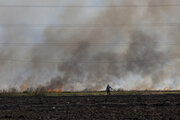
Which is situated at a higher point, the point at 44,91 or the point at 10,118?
the point at 44,91

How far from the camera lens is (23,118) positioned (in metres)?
12.4


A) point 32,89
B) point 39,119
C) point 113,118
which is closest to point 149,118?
point 113,118

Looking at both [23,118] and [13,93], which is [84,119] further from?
[13,93]

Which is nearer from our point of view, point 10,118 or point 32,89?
point 10,118

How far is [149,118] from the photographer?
11.4 meters

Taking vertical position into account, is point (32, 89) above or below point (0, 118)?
above

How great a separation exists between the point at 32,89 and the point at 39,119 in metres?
24.1

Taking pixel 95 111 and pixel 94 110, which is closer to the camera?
pixel 95 111

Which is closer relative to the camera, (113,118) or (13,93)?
(113,118)

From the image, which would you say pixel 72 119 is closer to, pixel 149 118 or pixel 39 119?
pixel 39 119

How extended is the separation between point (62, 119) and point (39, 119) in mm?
965

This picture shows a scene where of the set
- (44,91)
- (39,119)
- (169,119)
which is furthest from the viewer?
(44,91)

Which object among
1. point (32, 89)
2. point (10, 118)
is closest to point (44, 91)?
point (32, 89)

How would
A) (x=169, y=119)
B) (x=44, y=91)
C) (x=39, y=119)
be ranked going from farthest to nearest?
(x=44, y=91) → (x=39, y=119) → (x=169, y=119)
